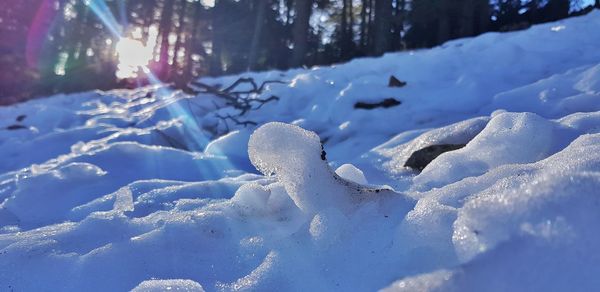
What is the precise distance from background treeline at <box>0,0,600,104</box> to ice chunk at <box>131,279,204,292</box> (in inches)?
337

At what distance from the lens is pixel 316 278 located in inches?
49.7

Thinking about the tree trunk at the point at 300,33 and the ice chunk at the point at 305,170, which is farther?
the tree trunk at the point at 300,33

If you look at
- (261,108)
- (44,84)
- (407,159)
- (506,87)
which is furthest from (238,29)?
(407,159)

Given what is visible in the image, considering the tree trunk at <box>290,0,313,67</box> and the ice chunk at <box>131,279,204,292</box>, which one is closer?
the ice chunk at <box>131,279,204,292</box>

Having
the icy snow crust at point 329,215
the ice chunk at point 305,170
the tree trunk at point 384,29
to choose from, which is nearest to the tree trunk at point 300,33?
the tree trunk at point 384,29

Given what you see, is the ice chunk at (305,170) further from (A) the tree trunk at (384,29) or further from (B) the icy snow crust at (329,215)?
(A) the tree trunk at (384,29)

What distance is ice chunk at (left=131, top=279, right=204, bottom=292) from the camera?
1.21 meters

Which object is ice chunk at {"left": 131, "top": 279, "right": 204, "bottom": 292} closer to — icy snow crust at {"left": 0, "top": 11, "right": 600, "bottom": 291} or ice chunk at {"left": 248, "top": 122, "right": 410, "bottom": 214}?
icy snow crust at {"left": 0, "top": 11, "right": 600, "bottom": 291}

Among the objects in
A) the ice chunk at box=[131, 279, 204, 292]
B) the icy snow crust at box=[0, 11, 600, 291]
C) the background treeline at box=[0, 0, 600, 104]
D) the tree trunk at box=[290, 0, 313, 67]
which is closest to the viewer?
the icy snow crust at box=[0, 11, 600, 291]

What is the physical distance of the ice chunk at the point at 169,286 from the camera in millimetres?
1207

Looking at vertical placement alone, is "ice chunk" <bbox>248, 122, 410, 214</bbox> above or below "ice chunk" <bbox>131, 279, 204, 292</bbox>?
above

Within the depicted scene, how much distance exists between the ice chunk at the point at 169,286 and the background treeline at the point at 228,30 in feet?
28.1

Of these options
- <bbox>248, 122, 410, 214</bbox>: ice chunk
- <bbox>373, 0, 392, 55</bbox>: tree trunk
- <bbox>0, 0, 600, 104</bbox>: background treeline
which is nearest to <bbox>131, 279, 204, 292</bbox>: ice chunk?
<bbox>248, 122, 410, 214</bbox>: ice chunk

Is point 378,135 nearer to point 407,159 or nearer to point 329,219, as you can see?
point 407,159
